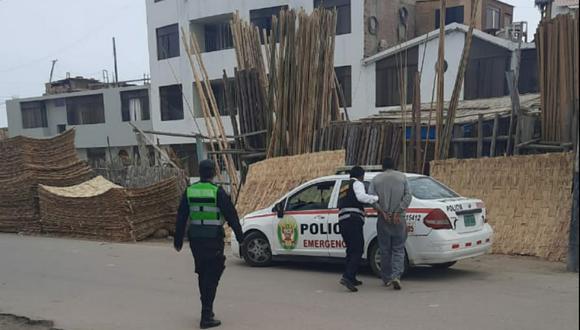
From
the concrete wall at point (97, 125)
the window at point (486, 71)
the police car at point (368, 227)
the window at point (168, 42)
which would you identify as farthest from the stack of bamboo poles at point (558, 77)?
the concrete wall at point (97, 125)

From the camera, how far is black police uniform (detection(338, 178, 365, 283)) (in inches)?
274

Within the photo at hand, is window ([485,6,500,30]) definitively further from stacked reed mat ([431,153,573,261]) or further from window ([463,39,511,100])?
stacked reed mat ([431,153,573,261])

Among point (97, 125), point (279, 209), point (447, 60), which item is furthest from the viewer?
point (97, 125)

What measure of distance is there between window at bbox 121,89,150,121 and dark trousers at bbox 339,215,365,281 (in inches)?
1117

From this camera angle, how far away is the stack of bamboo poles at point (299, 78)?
12.7m

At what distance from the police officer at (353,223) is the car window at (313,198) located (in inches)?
49.9

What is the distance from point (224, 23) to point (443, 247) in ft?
81.8

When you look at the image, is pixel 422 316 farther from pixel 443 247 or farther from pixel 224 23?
pixel 224 23

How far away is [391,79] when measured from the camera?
893 inches

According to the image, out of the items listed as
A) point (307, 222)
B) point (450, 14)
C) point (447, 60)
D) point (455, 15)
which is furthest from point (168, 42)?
point (307, 222)

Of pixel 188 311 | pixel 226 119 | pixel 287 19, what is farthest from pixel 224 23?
pixel 188 311

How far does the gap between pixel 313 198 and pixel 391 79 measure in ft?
50.3

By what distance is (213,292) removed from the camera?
19.0 feet

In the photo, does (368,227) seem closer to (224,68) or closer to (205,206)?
(205,206)
